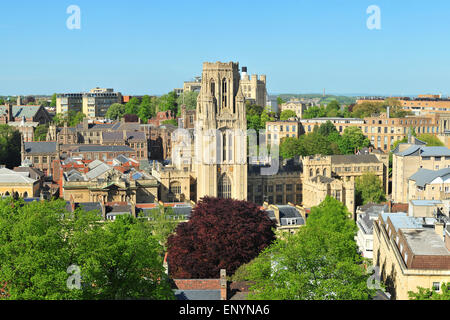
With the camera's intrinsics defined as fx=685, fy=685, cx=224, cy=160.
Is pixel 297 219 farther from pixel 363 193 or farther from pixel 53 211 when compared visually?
pixel 53 211

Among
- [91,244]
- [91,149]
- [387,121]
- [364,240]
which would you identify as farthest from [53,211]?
[387,121]

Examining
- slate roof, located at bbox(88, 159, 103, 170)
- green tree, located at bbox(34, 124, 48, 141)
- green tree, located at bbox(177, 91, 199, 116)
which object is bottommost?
slate roof, located at bbox(88, 159, 103, 170)

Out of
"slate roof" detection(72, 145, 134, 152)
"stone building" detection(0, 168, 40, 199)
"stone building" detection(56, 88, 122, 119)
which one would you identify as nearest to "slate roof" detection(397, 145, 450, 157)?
"stone building" detection(0, 168, 40, 199)

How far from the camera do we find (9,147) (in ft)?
365

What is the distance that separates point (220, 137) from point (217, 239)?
24932 mm

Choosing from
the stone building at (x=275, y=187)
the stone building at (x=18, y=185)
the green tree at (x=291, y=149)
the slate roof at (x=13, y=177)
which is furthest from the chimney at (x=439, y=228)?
the green tree at (x=291, y=149)

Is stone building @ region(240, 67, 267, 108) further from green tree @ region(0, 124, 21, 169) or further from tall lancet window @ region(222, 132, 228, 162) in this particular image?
tall lancet window @ region(222, 132, 228, 162)

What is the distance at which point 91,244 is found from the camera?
33719 millimetres

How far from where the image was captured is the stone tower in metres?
74.1

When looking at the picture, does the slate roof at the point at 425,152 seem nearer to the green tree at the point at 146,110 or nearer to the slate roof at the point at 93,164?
the slate roof at the point at 93,164

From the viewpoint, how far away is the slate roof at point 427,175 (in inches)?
2743

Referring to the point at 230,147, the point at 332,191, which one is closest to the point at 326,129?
the point at 332,191

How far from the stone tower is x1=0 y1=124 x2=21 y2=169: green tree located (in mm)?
44456
